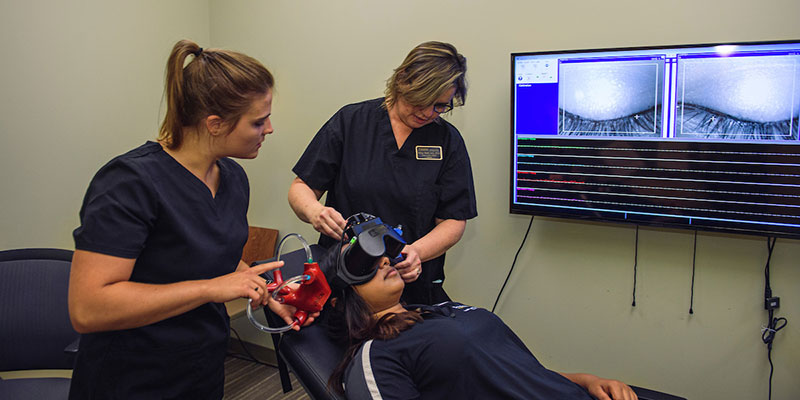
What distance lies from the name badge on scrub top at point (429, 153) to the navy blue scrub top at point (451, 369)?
570 mm

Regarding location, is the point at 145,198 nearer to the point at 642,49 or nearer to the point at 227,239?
the point at 227,239

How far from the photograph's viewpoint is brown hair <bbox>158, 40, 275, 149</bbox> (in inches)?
44.3

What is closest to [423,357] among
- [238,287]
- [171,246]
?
[238,287]

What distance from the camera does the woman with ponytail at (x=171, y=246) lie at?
1008 mm

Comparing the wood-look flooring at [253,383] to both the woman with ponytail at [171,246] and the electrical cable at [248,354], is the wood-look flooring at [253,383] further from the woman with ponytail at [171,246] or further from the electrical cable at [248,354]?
the woman with ponytail at [171,246]

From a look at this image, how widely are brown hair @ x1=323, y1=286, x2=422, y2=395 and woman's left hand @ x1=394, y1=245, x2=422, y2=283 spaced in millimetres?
115

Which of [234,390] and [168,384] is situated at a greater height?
[168,384]

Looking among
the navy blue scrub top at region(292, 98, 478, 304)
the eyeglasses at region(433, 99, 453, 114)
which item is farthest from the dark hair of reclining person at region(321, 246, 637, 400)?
the eyeglasses at region(433, 99, 453, 114)

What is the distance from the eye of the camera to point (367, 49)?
250 centimetres

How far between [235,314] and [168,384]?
131 centimetres

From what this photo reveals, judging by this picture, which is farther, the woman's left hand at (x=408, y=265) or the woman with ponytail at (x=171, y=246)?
the woman's left hand at (x=408, y=265)

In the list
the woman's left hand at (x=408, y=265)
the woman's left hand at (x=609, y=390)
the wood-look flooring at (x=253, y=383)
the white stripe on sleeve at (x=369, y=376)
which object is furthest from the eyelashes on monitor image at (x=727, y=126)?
the wood-look flooring at (x=253, y=383)

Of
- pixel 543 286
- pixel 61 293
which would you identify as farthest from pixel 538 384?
pixel 61 293

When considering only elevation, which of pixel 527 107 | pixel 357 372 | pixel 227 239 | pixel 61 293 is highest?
pixel 527 107
